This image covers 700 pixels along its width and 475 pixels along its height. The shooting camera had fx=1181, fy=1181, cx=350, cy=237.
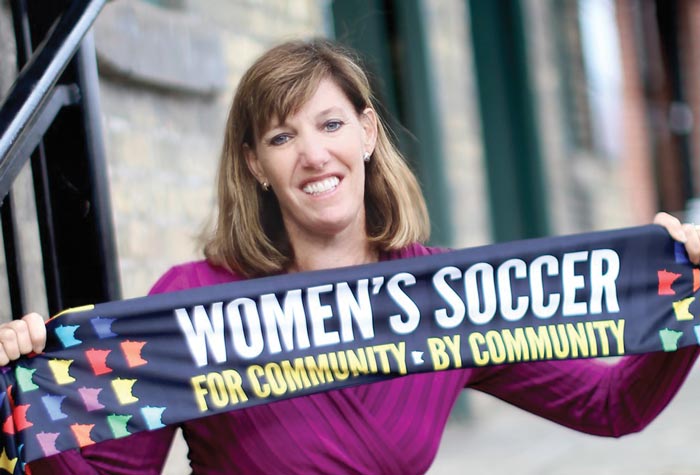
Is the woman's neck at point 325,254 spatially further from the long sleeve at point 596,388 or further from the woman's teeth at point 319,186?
the long sleeve at point 596,388

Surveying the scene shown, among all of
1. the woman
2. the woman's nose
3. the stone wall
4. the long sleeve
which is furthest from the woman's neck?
the stone wall

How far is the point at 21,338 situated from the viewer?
2.35 m

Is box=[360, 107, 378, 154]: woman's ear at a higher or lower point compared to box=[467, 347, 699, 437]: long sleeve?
higher

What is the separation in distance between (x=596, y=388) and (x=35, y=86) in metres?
1.47

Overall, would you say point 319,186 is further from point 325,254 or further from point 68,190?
point 68,190

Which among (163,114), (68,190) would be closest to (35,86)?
(68,190)

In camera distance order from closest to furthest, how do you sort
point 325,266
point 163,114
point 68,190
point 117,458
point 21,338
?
point 21,338, point 117,458, point 325,266, point 68,190, point 163,114

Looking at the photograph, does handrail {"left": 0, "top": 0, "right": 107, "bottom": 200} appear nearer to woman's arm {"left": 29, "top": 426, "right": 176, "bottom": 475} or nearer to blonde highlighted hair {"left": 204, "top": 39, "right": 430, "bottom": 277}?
blonde highlighted hair {"left": 204, "top": 39, "right": 430, "bottom": 277}

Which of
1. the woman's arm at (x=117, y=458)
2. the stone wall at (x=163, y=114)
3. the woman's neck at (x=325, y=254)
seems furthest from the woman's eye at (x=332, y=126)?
the stone wall at (x=163, y=114)

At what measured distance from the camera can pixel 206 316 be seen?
8.15 ft

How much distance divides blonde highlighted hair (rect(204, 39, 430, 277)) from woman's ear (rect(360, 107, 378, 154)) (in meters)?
0.02

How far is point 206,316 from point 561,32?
781cm

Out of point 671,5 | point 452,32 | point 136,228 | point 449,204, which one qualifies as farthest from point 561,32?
point 136,228

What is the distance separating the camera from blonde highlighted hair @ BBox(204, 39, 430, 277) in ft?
8.50
